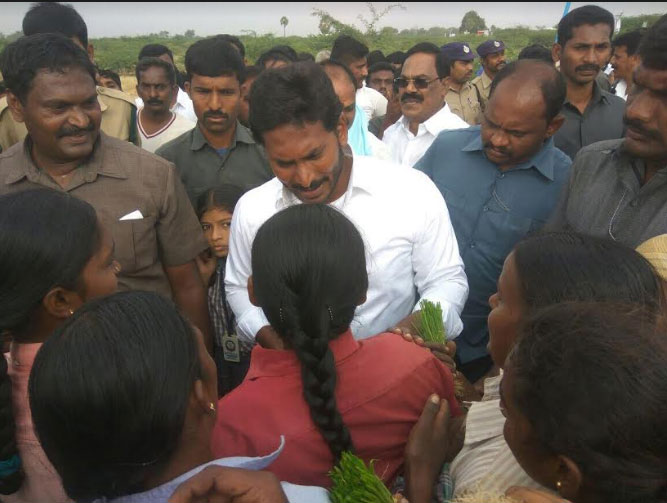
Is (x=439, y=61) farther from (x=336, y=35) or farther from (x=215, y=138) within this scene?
(x=336, y=35)

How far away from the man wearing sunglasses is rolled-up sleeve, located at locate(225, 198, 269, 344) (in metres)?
1.04

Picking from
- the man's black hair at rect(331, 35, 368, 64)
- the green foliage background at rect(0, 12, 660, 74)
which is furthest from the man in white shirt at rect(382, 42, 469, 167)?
the green foliage background at rect(0, 12, 660, 74)

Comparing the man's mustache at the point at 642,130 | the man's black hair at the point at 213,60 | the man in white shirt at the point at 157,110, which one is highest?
the man's mustache at the point at 642,130

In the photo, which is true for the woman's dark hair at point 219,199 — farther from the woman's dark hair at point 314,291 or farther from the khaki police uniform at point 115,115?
the woman's dark hair at point 314,291

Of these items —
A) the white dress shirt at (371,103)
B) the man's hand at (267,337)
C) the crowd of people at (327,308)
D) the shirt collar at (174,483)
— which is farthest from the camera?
the white dress shirt at (371,103)

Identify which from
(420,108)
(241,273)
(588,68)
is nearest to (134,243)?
(241,273)

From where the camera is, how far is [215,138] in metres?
3.63

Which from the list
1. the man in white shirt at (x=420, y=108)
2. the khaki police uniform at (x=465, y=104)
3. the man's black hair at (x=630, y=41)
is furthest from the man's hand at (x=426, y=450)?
the man's black hair at (x=630, y=41)

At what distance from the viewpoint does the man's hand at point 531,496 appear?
1.05m

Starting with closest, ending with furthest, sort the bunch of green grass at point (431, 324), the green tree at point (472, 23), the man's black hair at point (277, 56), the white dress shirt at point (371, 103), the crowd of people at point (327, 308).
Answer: the crowd of people at point (327, 308) → the bunch of green grass at point (431, 324) → the man's black hair at point (277, 56) → the white dress shirt at point (371, 103) → the green tree at point (472, 23)

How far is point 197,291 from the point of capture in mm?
2656

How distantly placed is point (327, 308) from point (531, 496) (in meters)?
0.61

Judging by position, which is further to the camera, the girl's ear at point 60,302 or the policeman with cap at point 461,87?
the policeman with cap at point 461,87

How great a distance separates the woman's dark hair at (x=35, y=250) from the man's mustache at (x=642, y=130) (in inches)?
72.3
